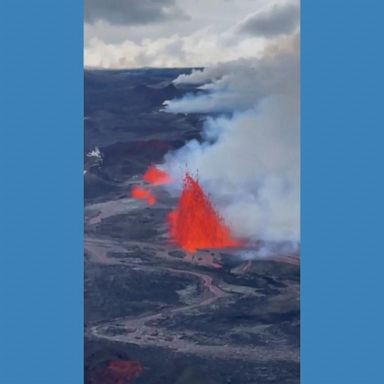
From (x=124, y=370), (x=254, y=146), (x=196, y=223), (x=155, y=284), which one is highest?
(x=254, y=146)

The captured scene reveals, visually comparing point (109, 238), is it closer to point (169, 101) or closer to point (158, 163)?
point (158, 163)

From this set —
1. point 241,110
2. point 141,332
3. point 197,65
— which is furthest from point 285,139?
point 141,332

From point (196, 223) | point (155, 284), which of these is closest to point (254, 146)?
point (196, 223)

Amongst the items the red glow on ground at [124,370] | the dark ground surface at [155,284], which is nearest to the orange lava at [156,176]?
the dark ground surface at [155,284]

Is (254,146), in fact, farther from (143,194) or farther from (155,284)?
(155,284)

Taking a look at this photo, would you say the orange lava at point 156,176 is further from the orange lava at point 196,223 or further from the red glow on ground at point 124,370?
the red glow on ground at point 124,370

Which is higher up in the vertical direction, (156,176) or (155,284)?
(156,176)
